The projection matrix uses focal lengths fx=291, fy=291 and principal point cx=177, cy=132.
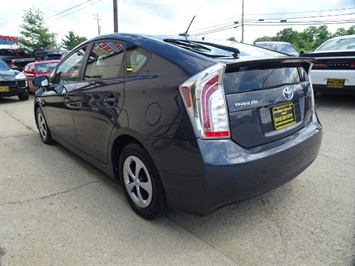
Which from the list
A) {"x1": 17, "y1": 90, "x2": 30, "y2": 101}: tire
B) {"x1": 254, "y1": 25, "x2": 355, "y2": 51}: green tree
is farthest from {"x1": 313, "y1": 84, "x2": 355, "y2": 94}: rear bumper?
{"x1": 254, "y1": 25, "x2": 355, "y2": 51}: green tree

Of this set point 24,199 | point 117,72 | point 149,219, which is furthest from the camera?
point 24,199

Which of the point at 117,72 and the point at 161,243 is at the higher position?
the point at 117,72

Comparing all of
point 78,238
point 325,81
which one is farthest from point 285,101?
point 325,81

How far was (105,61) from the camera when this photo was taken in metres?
2.86

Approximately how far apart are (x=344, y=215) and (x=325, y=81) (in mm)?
4420

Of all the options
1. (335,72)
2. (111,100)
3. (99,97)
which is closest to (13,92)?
(99,97)

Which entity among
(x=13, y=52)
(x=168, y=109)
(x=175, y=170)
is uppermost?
(x=13, y=52)

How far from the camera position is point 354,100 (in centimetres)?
728

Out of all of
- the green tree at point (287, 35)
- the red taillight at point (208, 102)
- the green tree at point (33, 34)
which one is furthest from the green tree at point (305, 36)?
the red taillight at point (208, 102)

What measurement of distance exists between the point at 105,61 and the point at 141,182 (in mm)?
1272

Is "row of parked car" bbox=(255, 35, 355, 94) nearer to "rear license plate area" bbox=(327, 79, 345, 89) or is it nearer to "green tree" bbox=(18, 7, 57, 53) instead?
"rear license plate area" bbox=(327, 79, 345, 89)

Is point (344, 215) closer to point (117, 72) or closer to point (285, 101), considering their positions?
point (285, 101)

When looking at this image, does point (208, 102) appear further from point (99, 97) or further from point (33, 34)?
point (33, 34)

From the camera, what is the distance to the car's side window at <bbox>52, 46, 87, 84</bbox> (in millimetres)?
3350
